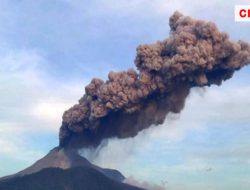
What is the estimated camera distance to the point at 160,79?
181ft

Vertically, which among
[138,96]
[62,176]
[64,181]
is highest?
[138,96]

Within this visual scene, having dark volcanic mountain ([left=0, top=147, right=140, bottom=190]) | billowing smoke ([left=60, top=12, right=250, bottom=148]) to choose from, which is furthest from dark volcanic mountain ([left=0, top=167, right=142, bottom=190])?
billowing smoke ([left=60, top=12, right=250, bottom=148])

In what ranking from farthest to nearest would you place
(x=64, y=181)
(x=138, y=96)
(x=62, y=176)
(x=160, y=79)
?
1. (x=62, y=176)
2. (x=64, y=181)
3. (x=138, y=96)
4. (x=160, y=79)

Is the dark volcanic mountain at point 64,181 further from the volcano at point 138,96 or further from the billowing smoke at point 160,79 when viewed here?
the billowing smoke at point 160,79

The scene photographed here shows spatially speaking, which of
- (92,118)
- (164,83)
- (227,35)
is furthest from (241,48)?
(92,118)

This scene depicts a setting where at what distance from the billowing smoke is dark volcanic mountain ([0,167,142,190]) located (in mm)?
8635

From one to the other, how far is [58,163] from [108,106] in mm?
21069

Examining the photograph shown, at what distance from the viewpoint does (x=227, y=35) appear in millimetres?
53688

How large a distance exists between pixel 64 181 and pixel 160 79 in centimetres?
2694

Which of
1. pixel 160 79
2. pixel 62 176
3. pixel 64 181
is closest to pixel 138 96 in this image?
pixel 160 79

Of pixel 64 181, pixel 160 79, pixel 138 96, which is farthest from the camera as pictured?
pixel 64 181

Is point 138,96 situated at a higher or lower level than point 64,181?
higher

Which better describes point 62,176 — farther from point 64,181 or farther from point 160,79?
point 160,79

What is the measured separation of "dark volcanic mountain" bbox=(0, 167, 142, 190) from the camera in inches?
2640
